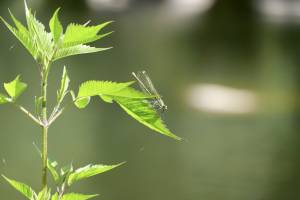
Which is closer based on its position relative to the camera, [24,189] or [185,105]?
[24,189]

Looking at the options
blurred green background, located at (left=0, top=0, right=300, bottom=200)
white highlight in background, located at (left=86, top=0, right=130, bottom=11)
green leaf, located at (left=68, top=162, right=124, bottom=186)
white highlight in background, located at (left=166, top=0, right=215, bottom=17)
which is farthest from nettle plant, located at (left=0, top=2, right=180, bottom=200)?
white highlight in background, located at (left=166, top=0, right=215, bottom=17)

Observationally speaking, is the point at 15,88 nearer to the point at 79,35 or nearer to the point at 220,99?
the point at 79,35

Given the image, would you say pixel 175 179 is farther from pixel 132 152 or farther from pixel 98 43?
pixel 98 43

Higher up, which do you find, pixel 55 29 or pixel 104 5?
pixel 104 5

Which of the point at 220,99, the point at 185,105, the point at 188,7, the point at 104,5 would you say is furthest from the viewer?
the point at 188,7

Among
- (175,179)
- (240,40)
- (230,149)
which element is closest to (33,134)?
(175,179)

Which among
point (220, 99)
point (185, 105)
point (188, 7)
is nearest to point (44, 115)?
point (185, 105)

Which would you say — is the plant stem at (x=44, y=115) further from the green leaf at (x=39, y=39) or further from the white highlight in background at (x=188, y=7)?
the white highlight in background at (x=188, y=7)
